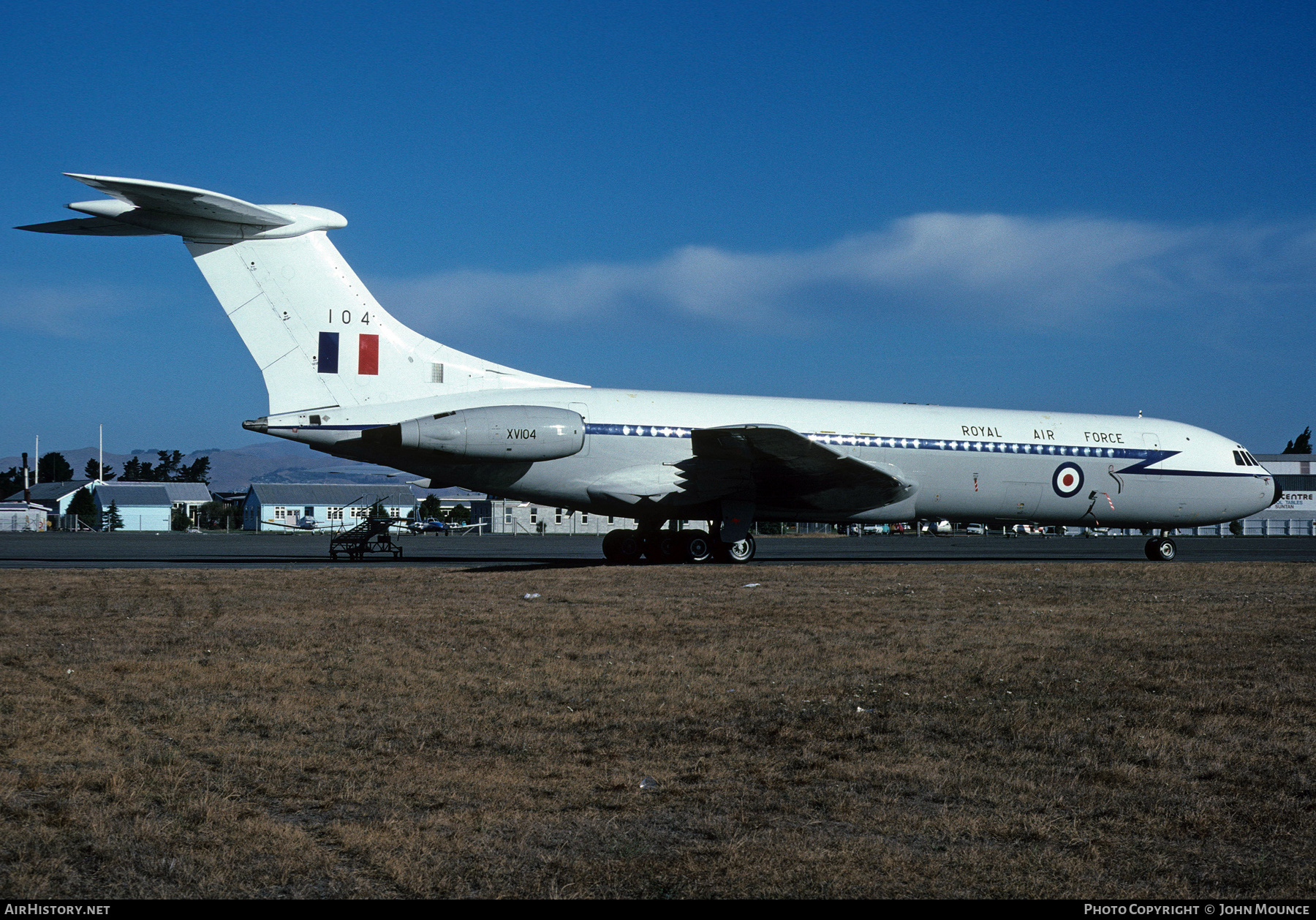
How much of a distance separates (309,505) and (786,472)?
8243cm

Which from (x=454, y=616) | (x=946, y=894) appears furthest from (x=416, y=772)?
(x=454, y=616)

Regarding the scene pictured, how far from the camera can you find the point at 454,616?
42.0 ft

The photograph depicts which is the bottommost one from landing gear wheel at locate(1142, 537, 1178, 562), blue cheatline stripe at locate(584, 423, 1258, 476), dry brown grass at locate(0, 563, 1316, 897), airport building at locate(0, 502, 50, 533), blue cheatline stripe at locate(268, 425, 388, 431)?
dry brown grass at locate(0, 563, 1316, 897)

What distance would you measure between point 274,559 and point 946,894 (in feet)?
89.7

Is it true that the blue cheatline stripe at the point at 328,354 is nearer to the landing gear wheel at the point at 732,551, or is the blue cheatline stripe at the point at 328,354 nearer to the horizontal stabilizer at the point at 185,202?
the horizontal stabilizer at the point at 185,202

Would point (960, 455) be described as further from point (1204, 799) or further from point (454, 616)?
point (1204, 799)

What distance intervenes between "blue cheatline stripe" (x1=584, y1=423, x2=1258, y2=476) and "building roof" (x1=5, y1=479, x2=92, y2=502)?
343 ft

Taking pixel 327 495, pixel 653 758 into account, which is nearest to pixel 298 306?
pixel 653 758

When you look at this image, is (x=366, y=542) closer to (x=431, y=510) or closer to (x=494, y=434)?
(x=494, y=434)

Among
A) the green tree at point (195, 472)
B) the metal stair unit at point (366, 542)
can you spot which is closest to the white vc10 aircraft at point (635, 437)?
the metal stair unit at point (366, 542)

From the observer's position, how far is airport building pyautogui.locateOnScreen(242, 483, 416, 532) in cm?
9386

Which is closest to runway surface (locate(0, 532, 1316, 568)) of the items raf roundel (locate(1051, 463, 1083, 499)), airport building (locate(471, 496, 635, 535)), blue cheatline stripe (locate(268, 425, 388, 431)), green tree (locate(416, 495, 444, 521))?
raf roundel (locate(1051, 463, 1083, 499))

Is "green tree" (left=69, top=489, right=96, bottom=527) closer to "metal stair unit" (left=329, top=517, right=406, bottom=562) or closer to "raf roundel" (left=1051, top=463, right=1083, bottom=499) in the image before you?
"metal stair unit" (left=329, top=517, right=406, bottom=562)

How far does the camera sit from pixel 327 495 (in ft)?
331
